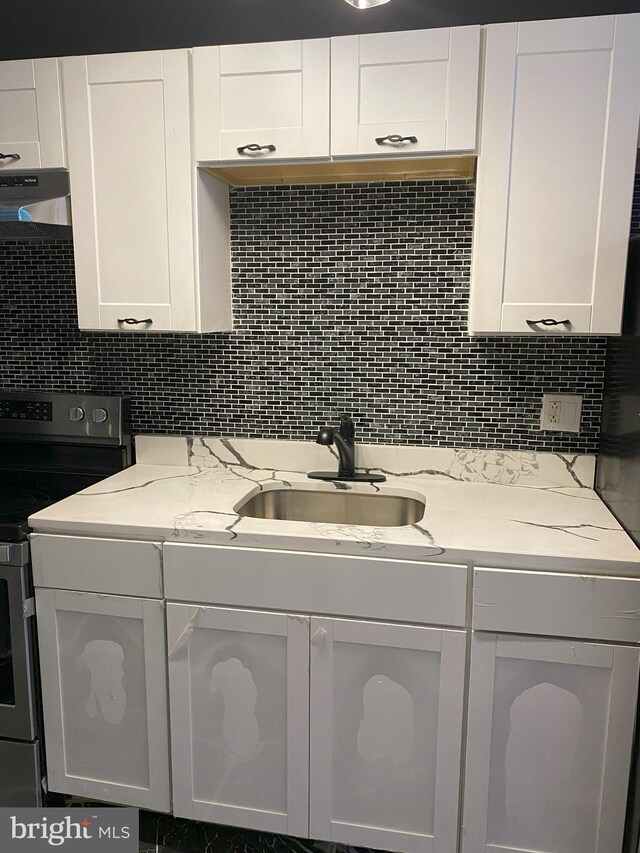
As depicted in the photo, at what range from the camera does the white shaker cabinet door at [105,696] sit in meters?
1.63

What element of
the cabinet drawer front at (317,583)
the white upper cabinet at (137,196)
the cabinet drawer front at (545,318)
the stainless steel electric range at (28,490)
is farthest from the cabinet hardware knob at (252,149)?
the cabinet drawer front at (317,583)

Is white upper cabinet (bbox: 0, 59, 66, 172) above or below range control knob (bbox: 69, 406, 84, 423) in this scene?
above

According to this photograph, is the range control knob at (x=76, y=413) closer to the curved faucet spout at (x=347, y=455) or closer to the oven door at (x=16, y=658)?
the oven door at (x=16, y=658)

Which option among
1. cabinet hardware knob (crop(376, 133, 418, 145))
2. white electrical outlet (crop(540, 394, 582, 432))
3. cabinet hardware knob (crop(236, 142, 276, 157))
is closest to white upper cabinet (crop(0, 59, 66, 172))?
cabinet hardware knob (crop(236, 142, 276, 157))

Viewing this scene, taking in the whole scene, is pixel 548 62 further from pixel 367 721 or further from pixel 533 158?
pixel 367 721

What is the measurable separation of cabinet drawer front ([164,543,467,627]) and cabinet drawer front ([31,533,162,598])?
0.17ft

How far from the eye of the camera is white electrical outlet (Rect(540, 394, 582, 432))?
1897 millimetres

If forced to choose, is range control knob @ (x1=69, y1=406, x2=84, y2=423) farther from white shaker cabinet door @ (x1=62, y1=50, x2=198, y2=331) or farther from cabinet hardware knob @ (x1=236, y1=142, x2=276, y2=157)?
cabinet hardware knob @ (x1=236, y1=142, x2=276, y2=157)

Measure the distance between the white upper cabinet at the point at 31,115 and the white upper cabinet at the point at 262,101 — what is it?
16.4 inches

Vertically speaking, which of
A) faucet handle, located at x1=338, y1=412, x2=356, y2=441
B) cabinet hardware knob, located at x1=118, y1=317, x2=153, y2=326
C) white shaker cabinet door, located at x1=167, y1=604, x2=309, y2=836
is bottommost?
white shaker cabinet door, located at x1=167, y1=604, x2=309, y2=836

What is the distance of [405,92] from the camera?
159 cm

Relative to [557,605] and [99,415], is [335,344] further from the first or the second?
[557,605]

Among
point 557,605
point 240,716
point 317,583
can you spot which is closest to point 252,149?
point 317,583

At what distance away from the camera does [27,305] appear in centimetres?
221
